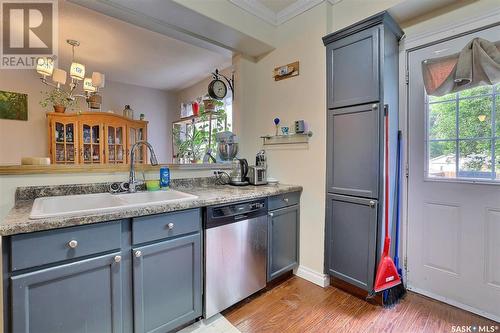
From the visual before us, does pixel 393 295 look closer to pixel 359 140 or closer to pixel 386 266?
pixel 386 266

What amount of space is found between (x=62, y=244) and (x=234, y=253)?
102 cm

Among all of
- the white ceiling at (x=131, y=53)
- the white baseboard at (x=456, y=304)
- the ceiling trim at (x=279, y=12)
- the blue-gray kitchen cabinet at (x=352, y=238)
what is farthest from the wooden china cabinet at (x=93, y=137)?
the white baseboard at (x=456, y=304)

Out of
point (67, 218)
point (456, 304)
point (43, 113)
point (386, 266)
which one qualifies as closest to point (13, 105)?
point (43, 113)

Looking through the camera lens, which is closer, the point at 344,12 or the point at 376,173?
the point at 376,173

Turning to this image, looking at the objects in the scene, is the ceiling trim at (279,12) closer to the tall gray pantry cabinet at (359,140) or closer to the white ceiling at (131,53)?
the tall gray pantry cabinet at (359,140)

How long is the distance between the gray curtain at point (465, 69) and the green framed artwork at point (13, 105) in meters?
3.15

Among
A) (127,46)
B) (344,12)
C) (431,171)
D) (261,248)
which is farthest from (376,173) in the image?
(127,46)

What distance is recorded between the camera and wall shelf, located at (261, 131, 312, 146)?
2.23 metres

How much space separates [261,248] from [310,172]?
84 centimetres

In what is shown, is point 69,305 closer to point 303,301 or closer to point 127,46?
point 303,301

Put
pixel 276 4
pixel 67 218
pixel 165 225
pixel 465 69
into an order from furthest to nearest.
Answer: pixel 276 4, pixel 465 69, pixel 165 225, pixel 67 218

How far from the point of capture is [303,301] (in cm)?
187

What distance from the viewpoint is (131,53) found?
2.39 metres

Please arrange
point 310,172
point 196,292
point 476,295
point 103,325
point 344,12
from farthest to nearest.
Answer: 1. point 310,172
2. point 344,12
3. point 476,295
4. point 196,292
5. point 103,325
